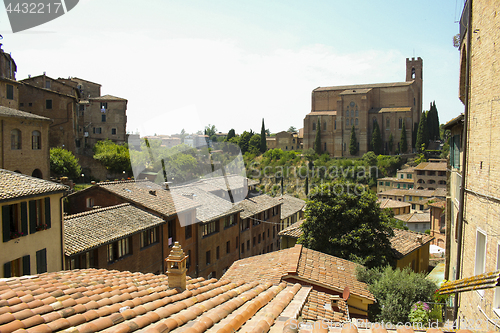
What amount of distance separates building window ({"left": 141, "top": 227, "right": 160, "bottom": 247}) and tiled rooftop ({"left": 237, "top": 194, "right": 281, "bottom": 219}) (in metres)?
7.84

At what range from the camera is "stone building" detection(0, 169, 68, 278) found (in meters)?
8.42

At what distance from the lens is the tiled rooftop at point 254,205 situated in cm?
2308

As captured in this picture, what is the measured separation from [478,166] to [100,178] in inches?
1507

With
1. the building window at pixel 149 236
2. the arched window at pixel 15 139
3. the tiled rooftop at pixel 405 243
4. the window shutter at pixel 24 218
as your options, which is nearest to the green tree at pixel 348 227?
the tiled rooftop at pixel 405 243

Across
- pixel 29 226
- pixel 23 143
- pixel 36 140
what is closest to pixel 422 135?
pixel 36 140

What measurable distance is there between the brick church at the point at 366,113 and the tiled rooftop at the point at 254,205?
52.1 meters

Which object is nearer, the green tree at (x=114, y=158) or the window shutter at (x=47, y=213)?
the window shutter at (x=47, y=213)

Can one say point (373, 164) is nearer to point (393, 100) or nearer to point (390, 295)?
point (393, 100)

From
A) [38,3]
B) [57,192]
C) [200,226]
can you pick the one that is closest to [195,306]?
[57,192]

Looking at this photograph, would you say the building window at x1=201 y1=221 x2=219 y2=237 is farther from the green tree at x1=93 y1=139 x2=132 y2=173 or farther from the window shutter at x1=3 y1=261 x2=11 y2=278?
the green tree at x1=93 y1=139 x2=132 y2=173

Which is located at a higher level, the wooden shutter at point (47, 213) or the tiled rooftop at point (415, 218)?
the wooden shutter at point (47, 213)

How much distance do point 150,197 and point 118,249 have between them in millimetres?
4530

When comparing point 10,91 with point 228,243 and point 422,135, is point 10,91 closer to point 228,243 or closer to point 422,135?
point 228,243

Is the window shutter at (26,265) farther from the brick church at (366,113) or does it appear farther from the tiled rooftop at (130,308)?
the brick church at (366,113)
